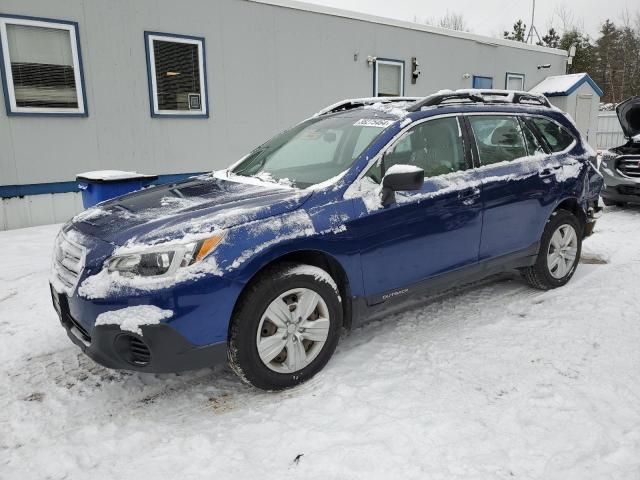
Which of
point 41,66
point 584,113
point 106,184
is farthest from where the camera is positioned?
point 584,113

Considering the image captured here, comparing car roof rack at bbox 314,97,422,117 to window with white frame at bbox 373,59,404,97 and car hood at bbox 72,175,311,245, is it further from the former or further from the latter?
window with white frame at bbox 373,59,404,97

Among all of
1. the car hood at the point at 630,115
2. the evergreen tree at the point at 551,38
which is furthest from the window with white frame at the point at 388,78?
the evergreen tree at the point at 551,38

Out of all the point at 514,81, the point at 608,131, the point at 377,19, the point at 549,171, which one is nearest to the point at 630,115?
the point at 549,171

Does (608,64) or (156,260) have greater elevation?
(608,64)

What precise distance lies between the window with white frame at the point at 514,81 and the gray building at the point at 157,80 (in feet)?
17.2

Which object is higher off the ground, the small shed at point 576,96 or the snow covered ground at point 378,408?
the small shed at point 576,96

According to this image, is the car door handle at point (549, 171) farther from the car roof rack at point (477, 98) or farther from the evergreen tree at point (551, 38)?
the evergreen tree at point (551, 38)

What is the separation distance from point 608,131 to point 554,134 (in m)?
18.5

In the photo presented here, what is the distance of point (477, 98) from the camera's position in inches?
165

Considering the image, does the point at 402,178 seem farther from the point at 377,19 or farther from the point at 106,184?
the point at 377,19

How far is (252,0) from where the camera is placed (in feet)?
29.4

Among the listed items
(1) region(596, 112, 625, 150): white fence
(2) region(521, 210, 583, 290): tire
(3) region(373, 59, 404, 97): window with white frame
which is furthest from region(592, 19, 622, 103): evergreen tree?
(2) region(521, 210, 583, 290): tire

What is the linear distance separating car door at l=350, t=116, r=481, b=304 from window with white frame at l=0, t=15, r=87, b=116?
20.1 feet

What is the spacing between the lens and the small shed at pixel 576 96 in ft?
51.5
